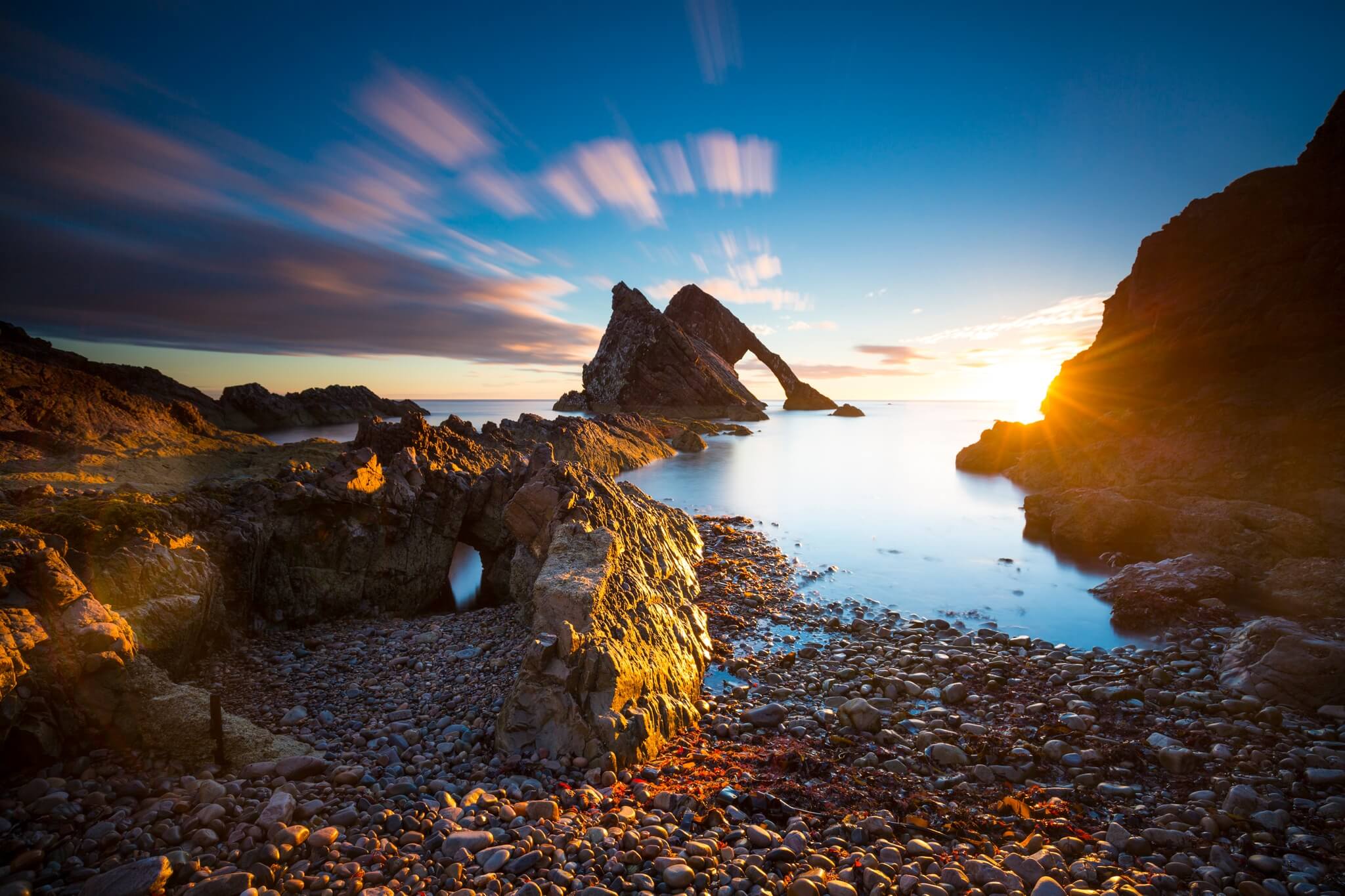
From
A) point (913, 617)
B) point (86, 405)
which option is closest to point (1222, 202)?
point (913, 617)

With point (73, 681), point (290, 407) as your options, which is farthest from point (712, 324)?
point (73, 681)

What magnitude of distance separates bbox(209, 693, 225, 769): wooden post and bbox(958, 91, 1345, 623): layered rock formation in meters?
18.6

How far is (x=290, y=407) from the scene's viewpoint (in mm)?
64812

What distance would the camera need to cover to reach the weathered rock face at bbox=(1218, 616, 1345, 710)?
7.30 metres

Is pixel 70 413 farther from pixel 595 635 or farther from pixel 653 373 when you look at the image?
pixel 653 373

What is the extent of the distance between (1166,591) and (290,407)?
263 ft

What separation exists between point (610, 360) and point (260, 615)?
86.1 metres

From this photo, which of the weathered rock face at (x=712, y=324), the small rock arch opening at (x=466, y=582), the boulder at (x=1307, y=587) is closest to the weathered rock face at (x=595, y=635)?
the small rock arch opening at (x=466, y=582)

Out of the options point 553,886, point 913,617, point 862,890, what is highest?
point 553,886

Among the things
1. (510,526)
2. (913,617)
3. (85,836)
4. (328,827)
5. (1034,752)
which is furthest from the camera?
(913,617)

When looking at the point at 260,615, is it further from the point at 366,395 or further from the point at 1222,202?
the point at 366,395

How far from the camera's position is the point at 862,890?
4172 mm

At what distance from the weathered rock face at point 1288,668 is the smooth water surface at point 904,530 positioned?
2559 mm

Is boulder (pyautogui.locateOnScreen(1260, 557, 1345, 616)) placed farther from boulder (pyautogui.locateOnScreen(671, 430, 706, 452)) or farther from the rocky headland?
boulder (pyautogui.locateOnScreen(671, 430, 706, 452))
